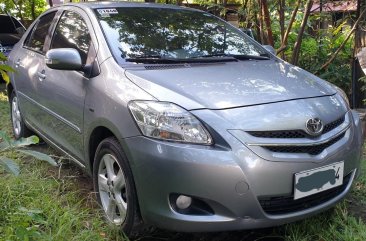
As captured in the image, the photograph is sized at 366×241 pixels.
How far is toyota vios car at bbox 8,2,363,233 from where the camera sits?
2.20 metres

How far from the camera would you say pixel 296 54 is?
221 inches

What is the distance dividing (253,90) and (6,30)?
28.8 feet

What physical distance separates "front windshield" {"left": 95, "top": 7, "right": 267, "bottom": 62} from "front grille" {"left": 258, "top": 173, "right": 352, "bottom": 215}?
50.7 inches

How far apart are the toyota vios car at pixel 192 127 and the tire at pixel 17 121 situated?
133cm

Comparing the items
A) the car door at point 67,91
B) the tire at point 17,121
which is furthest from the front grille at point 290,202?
the tire at point 17,121

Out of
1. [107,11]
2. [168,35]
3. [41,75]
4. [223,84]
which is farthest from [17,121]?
[223,84]

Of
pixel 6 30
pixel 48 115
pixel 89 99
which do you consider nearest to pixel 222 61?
pixel 89 99

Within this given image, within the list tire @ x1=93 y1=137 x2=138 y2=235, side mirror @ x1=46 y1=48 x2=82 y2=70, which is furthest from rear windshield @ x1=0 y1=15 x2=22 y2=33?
tire @ x1=93 y1=137 x2=138 y2=235

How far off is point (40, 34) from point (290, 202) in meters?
3.03

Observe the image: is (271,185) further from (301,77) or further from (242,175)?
(301,77)

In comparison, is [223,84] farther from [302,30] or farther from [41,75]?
[302,30]

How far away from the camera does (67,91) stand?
3.19 m

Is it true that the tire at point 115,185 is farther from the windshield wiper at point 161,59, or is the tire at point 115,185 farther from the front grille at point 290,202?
the front grille at point 290,202

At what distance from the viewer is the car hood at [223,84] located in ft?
7.89
